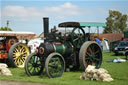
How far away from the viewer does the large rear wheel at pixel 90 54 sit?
1068 centimetres

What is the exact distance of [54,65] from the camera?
9.52m

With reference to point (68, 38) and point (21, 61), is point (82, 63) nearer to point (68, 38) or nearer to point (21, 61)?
point (68, 38)

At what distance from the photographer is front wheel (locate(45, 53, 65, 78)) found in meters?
9.37

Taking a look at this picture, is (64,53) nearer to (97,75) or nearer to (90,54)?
A: (90,54)

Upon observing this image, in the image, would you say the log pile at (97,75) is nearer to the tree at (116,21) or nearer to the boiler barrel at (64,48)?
the boiler barrel at (64,48)

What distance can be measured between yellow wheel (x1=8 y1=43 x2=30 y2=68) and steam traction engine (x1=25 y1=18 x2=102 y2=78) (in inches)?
102

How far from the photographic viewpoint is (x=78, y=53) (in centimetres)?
1144

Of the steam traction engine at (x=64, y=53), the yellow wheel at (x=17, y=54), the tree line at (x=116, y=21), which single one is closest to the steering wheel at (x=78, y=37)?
the steam traction engine at (x=64, y=53)

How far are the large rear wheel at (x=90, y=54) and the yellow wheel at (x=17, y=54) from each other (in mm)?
4588

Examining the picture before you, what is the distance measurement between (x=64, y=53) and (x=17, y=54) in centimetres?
408

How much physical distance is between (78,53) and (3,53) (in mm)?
4937

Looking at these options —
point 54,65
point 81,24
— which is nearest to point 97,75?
point 54,65

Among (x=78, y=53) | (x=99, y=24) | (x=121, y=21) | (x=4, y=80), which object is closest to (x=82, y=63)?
(x=78, y=53)

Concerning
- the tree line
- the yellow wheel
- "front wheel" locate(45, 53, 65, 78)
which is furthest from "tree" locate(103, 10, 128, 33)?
"front wheel" locate(45, 53, 65, 78)
